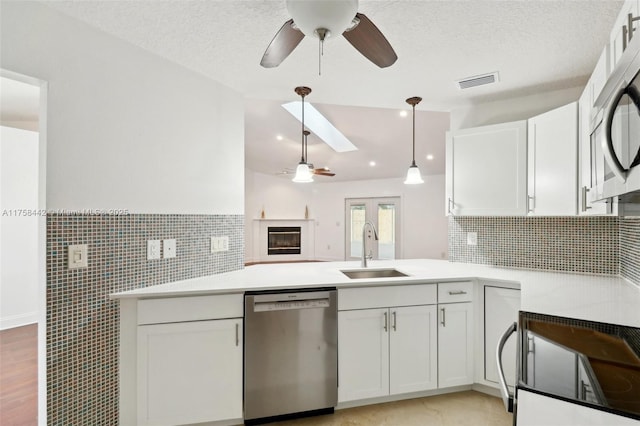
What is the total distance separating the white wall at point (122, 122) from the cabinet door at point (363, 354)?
127 centimetres

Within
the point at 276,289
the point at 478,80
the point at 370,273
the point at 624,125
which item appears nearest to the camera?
the point at 624,125

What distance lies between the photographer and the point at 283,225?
9086 millimetres

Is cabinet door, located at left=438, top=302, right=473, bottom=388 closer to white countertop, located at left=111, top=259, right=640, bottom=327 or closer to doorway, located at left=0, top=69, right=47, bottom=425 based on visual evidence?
white countertop, located at left=111, top=259, right=640, bottom=327

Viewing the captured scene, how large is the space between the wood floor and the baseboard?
0.08 meters

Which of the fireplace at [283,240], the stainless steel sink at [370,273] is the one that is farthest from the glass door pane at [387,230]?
the stainless steel sink at [370,273]

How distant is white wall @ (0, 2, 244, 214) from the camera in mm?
1595

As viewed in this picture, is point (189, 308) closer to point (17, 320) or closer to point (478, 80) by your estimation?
point (478, 80)

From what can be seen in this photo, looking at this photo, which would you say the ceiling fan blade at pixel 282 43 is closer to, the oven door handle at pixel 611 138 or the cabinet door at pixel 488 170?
the oven door handle at pixel 611 138

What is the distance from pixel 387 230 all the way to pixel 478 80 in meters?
6.01

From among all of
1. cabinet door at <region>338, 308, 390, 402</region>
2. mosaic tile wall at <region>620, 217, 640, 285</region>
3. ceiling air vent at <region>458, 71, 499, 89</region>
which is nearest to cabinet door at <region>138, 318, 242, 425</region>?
cabinet door at <region>338, 308, 390, 402</region>

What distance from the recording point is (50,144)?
1612 millimetres

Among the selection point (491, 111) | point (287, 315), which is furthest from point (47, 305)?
point (491, 111)

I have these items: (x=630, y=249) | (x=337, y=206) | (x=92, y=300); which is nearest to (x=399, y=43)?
(x=630, y=249)

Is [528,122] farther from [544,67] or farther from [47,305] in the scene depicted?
[47,305]
